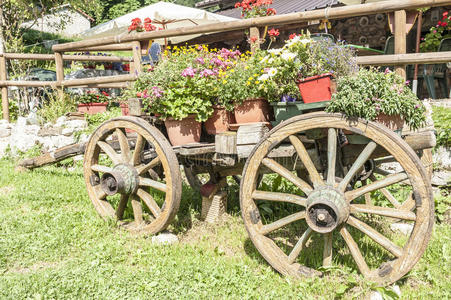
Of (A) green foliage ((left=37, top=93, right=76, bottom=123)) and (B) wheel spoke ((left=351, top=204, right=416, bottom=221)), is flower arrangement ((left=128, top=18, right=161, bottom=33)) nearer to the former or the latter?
(A) green foliage ((left=37, top=93, right=76, bottom=123))

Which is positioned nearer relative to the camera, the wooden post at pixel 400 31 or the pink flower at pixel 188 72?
the pink flower at pixel 188 72

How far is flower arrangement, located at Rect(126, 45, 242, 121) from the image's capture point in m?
3.06

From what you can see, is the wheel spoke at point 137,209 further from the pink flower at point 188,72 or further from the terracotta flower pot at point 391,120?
the terracotta flower pot at point 391,120

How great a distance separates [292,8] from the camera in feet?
33.6

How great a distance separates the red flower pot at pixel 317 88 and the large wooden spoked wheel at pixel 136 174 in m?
1.11

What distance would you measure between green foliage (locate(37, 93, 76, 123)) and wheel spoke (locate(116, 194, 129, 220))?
398 centimetres

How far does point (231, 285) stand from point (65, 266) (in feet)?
4.00

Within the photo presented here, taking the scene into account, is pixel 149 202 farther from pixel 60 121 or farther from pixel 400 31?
pixel 60 121

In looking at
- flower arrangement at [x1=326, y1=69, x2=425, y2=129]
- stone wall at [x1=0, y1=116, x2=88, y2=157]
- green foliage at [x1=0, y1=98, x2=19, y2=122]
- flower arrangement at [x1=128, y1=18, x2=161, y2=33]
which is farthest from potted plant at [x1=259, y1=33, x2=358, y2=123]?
green foliage at [x1=0, y1=98, x2=19, y2=122]

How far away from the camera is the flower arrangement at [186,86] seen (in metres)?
3.06

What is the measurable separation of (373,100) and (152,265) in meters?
1.88

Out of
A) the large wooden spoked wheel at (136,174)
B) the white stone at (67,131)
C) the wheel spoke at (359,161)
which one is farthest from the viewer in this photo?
the white stone at (67,131)

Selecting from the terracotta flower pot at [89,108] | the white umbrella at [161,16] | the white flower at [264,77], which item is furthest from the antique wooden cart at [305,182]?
the white umbrella at [161,16]

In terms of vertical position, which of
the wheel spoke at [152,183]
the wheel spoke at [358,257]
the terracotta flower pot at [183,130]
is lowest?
the wheel spoke at [358,257]
